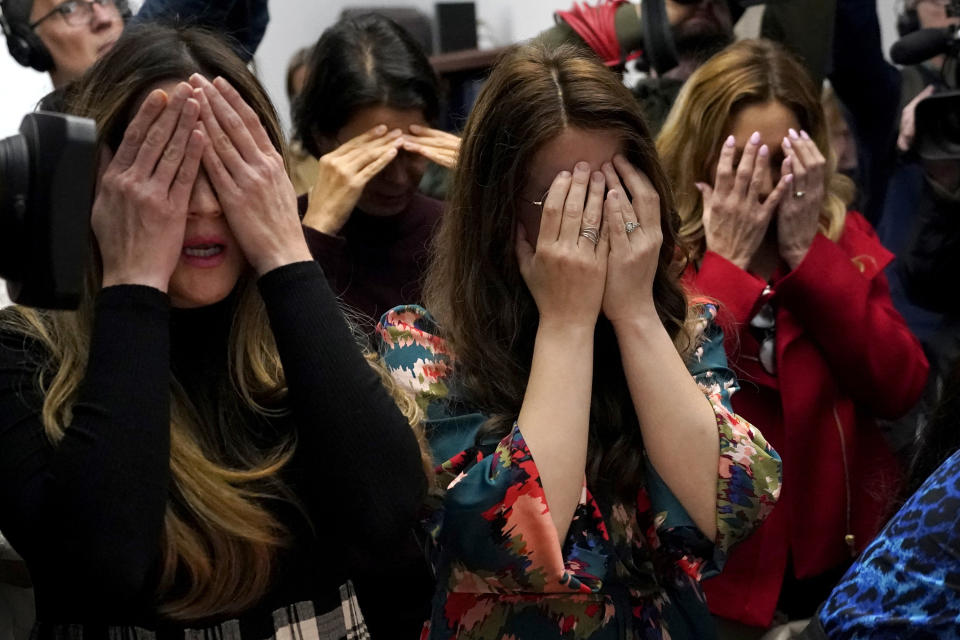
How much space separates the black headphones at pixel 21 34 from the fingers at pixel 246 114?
3.11 feet

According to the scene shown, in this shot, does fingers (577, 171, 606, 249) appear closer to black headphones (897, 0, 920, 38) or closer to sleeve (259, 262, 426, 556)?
sleeve (259, 262, 426, 556)

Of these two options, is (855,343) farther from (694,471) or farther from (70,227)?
(70,227)

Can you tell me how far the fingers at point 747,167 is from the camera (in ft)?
5.83

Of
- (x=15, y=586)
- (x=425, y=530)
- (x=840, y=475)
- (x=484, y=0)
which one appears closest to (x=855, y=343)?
(x=840, y=475)

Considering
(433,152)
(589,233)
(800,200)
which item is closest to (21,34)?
(433,152)

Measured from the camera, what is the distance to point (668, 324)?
4.54ft

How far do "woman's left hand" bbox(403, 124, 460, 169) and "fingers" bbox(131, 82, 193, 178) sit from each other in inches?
27.4

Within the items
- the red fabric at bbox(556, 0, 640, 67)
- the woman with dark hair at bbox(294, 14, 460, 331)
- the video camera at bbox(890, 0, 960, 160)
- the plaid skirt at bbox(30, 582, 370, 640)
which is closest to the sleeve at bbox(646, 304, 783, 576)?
the plaid skirt at bbox(30, 582, 370, 640)

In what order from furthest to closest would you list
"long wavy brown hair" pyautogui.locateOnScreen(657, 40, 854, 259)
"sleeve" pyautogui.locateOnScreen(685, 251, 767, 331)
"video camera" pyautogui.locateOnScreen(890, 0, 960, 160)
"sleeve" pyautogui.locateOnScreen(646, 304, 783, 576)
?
"video camera" pyautogui.locateOnScreen(890, 0, 960, 160) → "long wavy brown hair" pyautogui.locateOnScreen(657, 40, 854, 259) → "sleeve" pyautogui.locateOnScreen(685, 251, 767, 331) → "sleeve" pyautogui.locateOnScreen(646, 304, 783, 576)

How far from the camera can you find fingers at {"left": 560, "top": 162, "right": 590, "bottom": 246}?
128 centimetres

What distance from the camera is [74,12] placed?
2.03m

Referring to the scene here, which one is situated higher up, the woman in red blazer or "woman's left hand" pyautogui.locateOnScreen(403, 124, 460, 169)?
"woman's left hand" pyautogui.locateOnScreen(403, 124, 460, 169)

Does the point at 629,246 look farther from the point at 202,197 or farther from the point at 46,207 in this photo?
the point at 46,207

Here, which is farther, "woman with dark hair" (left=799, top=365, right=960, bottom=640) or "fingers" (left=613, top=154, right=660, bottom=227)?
"fingers" (left=613, top=154, right=660, bottom=227)
